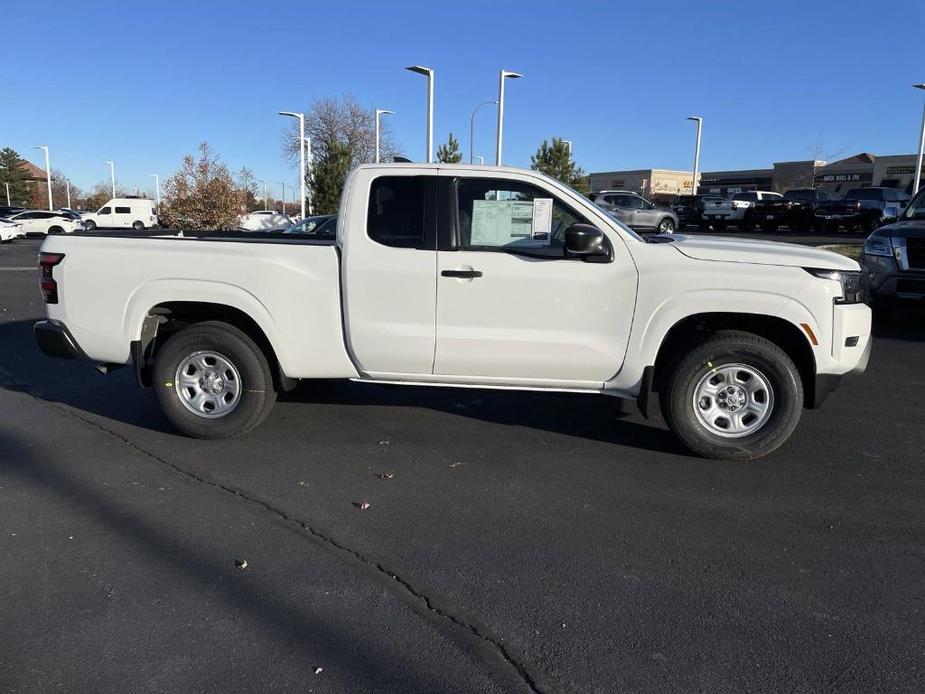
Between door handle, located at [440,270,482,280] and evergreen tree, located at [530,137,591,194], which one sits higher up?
evergreen tree, located at [530,137,591,194]

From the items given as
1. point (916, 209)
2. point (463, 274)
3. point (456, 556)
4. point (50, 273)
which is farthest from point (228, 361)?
point (916, 209)

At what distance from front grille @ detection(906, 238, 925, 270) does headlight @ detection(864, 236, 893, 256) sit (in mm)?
205

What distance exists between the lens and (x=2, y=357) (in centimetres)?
821

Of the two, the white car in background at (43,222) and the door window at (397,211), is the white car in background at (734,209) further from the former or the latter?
the white car in background at (43,222)

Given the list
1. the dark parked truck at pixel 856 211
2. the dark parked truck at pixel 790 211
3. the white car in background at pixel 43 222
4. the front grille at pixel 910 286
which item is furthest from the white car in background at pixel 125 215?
the front grille at pixel 910 286

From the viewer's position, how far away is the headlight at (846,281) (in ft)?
15.2

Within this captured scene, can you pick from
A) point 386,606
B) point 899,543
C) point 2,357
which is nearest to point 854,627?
point 899,543

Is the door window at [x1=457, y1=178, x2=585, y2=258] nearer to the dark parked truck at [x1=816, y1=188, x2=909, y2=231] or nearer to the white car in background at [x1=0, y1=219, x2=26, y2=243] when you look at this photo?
the dark parked truck at [x1=816, y1=188, x2=909, y2=231]

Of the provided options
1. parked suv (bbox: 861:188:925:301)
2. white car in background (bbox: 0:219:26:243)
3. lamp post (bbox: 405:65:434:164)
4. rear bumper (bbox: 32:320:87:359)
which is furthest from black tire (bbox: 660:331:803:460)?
white car in background (bbox: 0:219:26:243)

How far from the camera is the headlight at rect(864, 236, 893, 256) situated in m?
9.43

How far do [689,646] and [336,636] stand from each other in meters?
1.40

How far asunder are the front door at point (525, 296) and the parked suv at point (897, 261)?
20.2 ft

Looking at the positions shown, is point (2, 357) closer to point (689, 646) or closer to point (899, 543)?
point (689, 646)

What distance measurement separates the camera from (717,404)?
4.86 metres
